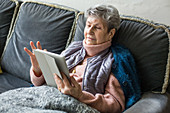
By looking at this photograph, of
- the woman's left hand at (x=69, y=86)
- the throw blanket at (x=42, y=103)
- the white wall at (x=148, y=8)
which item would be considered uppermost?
the white wall at (x=148, y=8)

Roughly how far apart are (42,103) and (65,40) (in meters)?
0.76

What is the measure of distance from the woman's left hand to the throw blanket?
0.09 ft

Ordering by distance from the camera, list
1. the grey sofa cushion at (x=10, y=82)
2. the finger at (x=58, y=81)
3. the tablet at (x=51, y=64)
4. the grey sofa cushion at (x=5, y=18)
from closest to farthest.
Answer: the tablet at (x=51, y=64) < the finger at (x=58, y=81) < the grey sofa cushion at (x=10, y=82) < the grey sofa cushion at (x=5, y=18)

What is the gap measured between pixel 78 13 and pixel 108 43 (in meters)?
0.44

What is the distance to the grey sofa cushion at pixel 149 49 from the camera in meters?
1.53

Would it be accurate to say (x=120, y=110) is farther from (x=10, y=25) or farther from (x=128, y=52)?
(x=10, y=25)

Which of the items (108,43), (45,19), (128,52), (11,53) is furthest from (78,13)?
(11,53)

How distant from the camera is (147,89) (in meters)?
1.59

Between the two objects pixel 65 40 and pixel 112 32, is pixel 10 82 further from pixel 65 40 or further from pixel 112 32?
pixel 112 32

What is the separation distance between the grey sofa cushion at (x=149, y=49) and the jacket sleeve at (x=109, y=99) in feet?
0.70

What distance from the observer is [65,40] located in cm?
193

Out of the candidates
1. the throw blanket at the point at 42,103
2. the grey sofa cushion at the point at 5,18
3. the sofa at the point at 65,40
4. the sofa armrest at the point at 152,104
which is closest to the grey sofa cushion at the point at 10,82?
the sofa at the point at 65,40

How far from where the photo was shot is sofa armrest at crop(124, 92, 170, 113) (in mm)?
1302

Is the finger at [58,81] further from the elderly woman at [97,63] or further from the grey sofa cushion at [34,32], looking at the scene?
the grey sofa cushion at [34,32]
